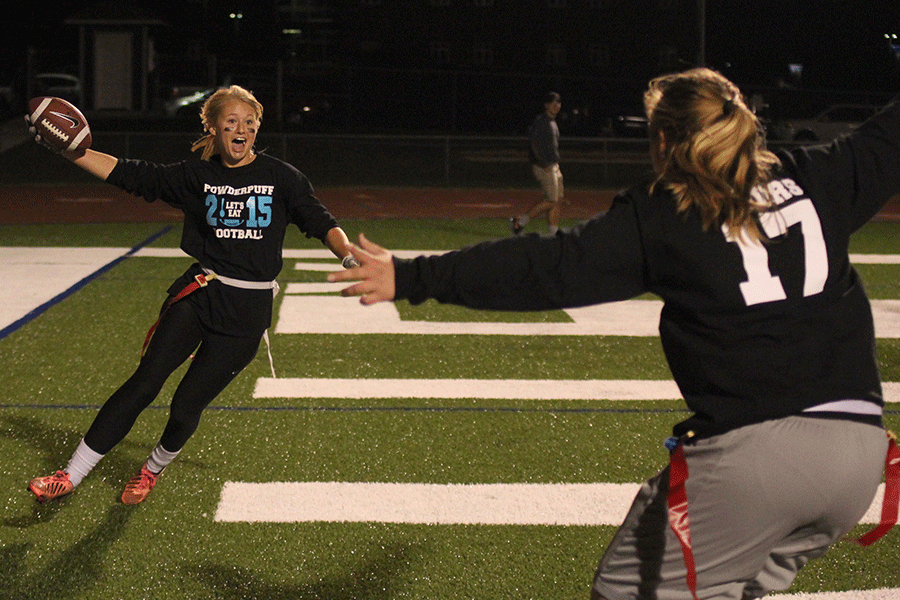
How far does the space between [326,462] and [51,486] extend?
137 centimetres

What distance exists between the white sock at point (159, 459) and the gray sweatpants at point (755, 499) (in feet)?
9.15

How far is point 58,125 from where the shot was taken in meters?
4.54

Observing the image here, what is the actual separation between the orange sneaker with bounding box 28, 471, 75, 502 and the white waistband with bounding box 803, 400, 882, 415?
3.28 m

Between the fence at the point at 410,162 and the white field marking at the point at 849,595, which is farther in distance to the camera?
the fence at the point at 410,162

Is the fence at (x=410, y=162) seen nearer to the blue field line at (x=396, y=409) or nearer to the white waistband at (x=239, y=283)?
the blue field line at (x=396, y=409)

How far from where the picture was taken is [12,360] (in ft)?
24.4

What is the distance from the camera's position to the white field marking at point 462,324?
880cm

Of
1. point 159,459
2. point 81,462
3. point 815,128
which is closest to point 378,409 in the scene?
point 159,459

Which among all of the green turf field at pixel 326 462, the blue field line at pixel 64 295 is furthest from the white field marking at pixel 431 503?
the blue field line at pixel 64 295

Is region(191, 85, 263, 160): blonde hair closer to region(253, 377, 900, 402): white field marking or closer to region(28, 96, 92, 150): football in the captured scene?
region(28, 96, 92, 150): football

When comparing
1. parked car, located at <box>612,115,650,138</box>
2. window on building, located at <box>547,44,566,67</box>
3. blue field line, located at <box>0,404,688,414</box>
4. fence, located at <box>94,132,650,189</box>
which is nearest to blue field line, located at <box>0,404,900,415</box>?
blue field line, located at <box>0,404,688,414</box>

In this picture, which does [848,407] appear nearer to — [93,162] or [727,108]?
[727,108]

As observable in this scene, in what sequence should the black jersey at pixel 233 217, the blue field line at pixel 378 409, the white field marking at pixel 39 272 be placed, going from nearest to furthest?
the black jersey at pixel 233 217 → the blue field line at pixel 378 409 → the white field marking at pixel 39 272

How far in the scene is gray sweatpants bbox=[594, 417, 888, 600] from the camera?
7.81 feet
